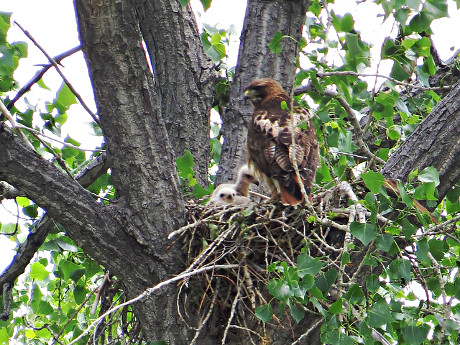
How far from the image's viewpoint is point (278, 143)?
4.26 m

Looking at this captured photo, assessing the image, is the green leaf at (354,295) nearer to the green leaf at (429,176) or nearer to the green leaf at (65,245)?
the green leaf at (429,176)

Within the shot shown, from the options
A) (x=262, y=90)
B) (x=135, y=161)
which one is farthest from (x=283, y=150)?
(x=135, y=161)

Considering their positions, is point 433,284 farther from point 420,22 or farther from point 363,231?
point 420,22

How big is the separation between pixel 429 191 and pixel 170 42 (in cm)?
245

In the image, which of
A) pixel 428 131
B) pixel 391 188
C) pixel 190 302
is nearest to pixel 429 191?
pixel 391 188

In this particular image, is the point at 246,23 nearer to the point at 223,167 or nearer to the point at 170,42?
the point at 170,42

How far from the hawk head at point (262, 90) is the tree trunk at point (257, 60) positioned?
101 mm

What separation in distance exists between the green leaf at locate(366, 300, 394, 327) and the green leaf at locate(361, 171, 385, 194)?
1.76 feet

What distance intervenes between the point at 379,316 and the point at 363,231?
0.40m

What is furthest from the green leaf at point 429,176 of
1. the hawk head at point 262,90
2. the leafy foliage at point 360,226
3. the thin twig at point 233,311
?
the hawk head at point 262,90

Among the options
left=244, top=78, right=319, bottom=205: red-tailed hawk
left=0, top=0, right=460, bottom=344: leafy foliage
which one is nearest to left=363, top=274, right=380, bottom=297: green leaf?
left=0, top=0, right=460, bottom=344: leafy foliage

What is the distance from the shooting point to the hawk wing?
13.0 ft

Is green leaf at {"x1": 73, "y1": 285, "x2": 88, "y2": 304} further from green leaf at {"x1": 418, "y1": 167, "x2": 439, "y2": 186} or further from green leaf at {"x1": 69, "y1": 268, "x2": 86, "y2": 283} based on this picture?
green leaf at {"x1": 418, "y1": 167, "x2": 439, "y2": 186}

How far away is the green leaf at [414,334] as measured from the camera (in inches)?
130
